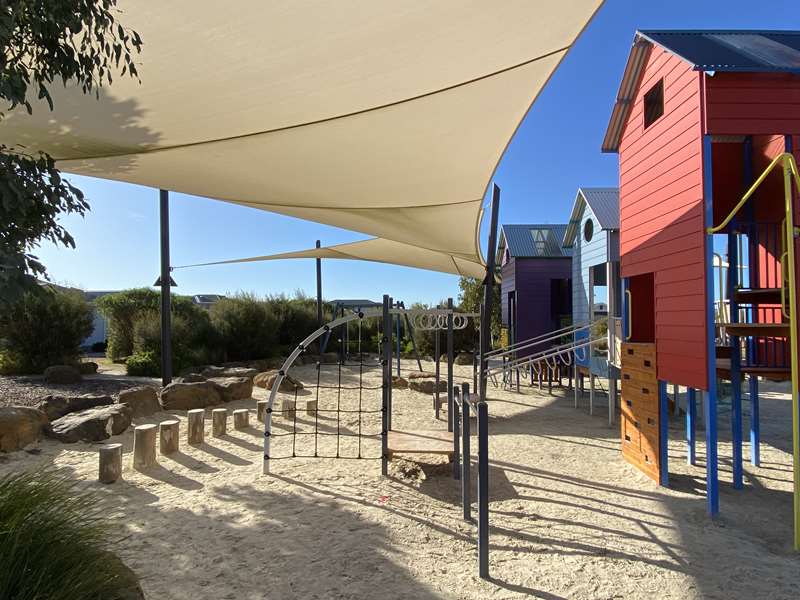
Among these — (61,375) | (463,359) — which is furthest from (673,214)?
(463,359)

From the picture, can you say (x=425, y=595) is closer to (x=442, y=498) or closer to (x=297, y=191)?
(x=442, y=498)

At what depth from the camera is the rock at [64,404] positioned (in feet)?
20.0

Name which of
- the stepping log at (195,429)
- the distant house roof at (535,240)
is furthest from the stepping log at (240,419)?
the distant house roof at (535,240)

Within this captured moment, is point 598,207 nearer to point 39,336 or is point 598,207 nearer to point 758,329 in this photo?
point 758,329

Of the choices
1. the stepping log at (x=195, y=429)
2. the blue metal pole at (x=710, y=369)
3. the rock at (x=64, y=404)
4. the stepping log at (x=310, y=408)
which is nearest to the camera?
the blue metal pole at (x=710, y=369)

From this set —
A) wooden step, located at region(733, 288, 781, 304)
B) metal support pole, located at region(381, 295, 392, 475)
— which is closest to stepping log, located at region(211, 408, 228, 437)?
metal support pole, located at region(381, 295, 392, 475)

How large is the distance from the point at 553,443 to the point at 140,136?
5.27 m

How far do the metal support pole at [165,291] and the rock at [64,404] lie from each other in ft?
4.94

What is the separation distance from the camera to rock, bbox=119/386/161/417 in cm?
667

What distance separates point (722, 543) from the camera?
319 cm

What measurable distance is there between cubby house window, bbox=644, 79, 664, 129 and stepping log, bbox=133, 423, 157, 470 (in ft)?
18.8

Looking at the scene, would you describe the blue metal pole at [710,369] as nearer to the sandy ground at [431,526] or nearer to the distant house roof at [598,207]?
the sandy ground at [431,526]

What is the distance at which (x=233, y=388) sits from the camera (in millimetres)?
8172

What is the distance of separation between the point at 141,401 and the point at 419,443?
435 cm
